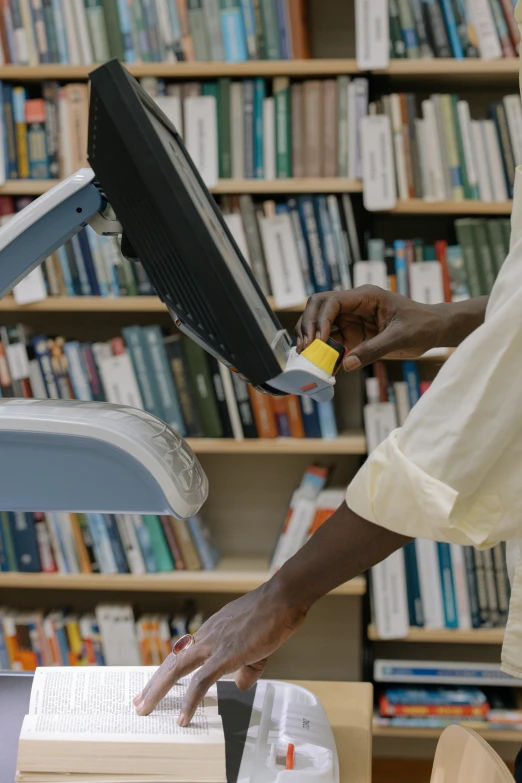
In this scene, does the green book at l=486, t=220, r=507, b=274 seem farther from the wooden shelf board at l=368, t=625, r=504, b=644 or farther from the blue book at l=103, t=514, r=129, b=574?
the blue book at l=103, t=514, r=129, b=574

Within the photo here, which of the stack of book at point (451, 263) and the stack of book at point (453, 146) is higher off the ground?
the stack of book at point (453, 146)

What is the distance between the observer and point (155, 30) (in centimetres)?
200

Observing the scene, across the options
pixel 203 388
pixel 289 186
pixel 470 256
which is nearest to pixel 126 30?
pixel 289 186

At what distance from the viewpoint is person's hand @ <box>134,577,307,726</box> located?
2.61ft

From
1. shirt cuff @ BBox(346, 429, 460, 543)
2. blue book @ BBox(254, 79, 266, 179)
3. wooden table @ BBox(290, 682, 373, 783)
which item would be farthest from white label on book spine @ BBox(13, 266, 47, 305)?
shirt cuff @ BBox(346, 429, 460, 543)

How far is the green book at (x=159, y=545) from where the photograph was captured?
82.4 inches

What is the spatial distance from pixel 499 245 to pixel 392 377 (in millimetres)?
438

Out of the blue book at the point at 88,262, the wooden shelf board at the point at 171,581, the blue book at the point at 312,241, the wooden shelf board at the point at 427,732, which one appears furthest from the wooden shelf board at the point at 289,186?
the wooden shelf board at the point at 427,732

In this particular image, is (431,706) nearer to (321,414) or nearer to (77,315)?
(321,414)

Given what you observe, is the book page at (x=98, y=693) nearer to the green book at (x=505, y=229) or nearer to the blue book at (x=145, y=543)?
the blue book at (x=145, y=543)

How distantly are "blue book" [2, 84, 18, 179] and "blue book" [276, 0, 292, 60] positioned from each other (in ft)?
2.19

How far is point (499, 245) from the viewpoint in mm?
1999

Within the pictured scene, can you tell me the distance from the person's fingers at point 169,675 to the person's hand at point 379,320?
412mm

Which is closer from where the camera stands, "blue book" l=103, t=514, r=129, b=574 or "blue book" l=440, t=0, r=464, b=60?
"blue book" l=440, t=0, r=464, b=60
